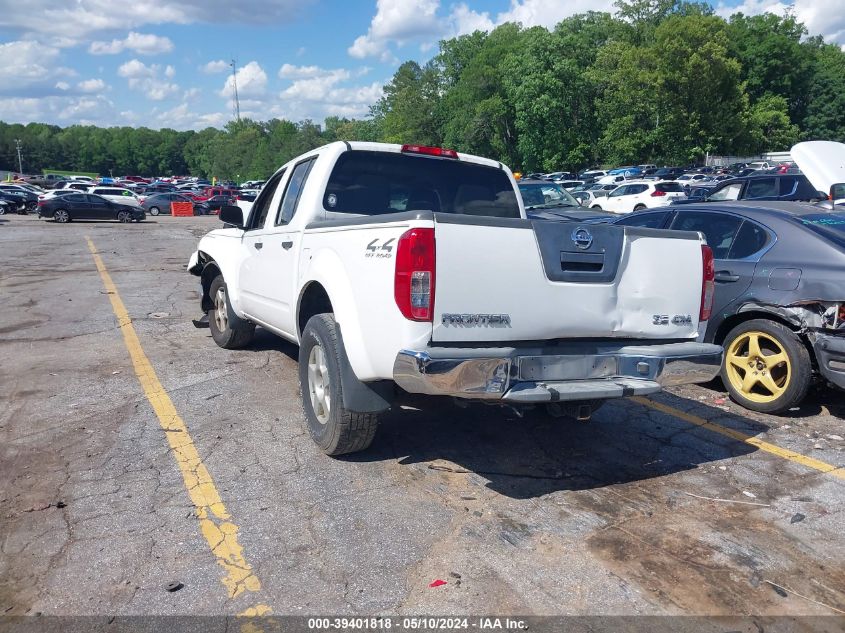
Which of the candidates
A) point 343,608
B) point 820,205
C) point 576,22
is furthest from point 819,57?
point 343,608

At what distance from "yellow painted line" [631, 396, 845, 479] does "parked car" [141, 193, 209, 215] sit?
4441cm

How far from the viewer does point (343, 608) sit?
3.03 meters

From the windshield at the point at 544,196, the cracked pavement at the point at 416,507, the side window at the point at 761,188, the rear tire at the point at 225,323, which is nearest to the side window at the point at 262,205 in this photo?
the rear tire at the point at 225,323

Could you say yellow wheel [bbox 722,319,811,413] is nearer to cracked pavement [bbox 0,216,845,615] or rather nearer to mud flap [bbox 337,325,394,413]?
cracked pavement [bbox 0,216,845,615]

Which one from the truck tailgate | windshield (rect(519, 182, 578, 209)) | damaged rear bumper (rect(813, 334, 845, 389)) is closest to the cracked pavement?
damaged rear bumper (rect(813, 334, 845, 389))

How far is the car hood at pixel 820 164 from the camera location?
7.97 m

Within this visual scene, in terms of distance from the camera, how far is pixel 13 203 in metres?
39.8

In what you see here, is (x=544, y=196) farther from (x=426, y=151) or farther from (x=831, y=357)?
(x=831, y=357)

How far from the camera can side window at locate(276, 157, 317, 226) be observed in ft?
18.5

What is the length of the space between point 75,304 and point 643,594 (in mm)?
9868

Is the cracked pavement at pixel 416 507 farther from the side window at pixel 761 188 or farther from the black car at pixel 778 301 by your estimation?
the side window at pixel 761 188

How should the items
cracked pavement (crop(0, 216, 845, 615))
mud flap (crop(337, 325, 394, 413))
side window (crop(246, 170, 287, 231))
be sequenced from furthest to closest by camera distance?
side window (crop(246, 170, 287, 231))
mud flap (crop(337, 325, 394, 413))
cracked pavement (crop(0, 216, 845, 615))

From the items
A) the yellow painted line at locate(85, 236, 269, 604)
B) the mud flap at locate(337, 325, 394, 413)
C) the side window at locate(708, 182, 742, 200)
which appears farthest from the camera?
the side window at locate(708, 182, 742, 200)

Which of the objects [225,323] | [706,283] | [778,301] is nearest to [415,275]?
[706,283]
